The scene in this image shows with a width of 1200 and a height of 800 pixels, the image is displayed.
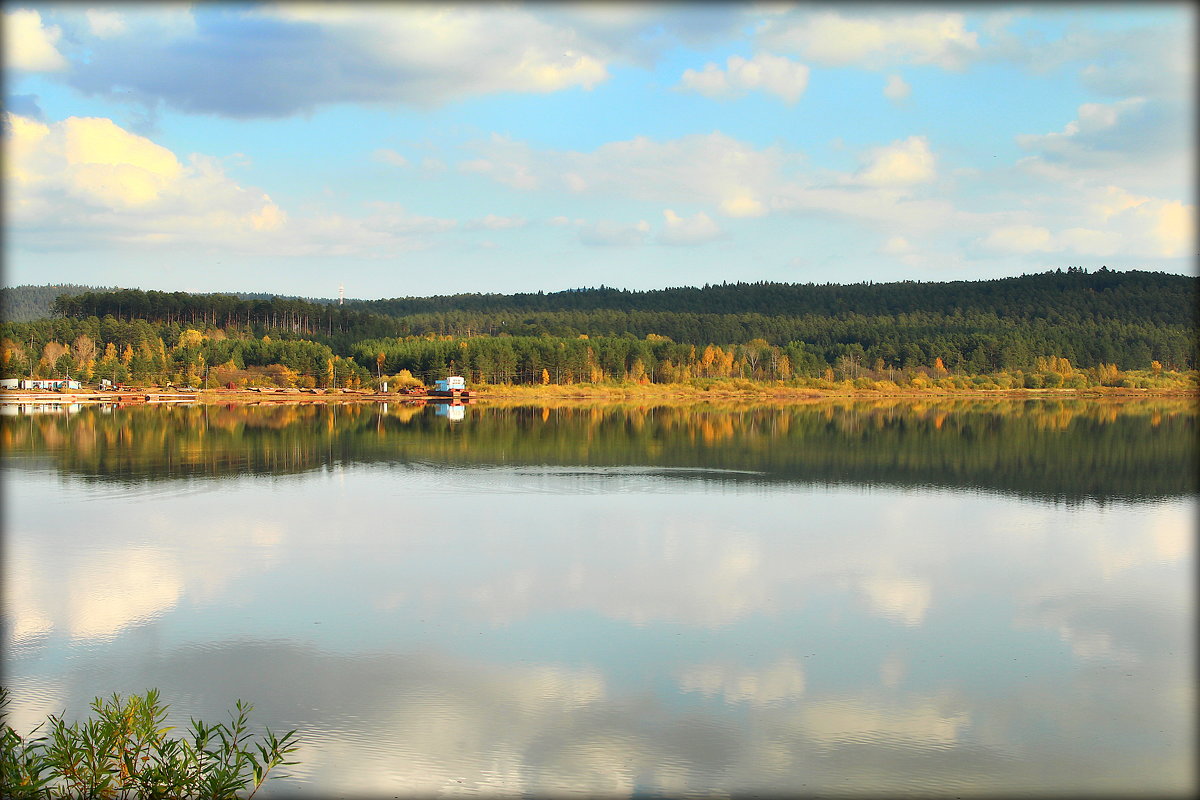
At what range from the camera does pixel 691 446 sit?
40344 millimetres

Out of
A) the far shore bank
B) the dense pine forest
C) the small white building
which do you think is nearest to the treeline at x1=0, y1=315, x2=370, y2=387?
the dense pine forest

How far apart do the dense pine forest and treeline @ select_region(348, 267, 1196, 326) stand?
432 millimetres

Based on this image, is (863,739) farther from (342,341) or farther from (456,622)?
(342,341)

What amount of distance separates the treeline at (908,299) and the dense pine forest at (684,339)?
17.0 inches

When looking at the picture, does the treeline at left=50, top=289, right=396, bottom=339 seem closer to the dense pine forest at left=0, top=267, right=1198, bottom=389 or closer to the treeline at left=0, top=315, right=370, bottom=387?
the dense pine forest at left=0, top=267, right=1198, bottom=389

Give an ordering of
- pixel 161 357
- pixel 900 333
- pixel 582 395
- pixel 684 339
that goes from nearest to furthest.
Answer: pixel 161 357 < pixel 582 395 < pixel 900 333 < pixel 684 339

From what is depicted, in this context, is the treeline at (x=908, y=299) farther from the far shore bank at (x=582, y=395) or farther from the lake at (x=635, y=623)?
the lake at (x=635, y=623)

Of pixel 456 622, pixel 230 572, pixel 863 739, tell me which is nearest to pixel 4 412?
pixel 230 572

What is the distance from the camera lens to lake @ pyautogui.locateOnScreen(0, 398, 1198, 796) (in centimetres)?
907

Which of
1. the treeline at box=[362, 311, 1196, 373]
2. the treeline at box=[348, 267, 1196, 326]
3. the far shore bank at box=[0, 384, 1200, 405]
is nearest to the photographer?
the far shore bank at box=[0, 384, 1200, 405]

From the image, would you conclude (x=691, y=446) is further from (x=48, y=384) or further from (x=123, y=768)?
(x=48, y=384)

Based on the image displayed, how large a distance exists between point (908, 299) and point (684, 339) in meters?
40.2

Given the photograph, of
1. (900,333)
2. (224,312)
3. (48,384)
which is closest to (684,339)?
(900,333)

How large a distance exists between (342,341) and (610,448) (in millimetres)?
96716
